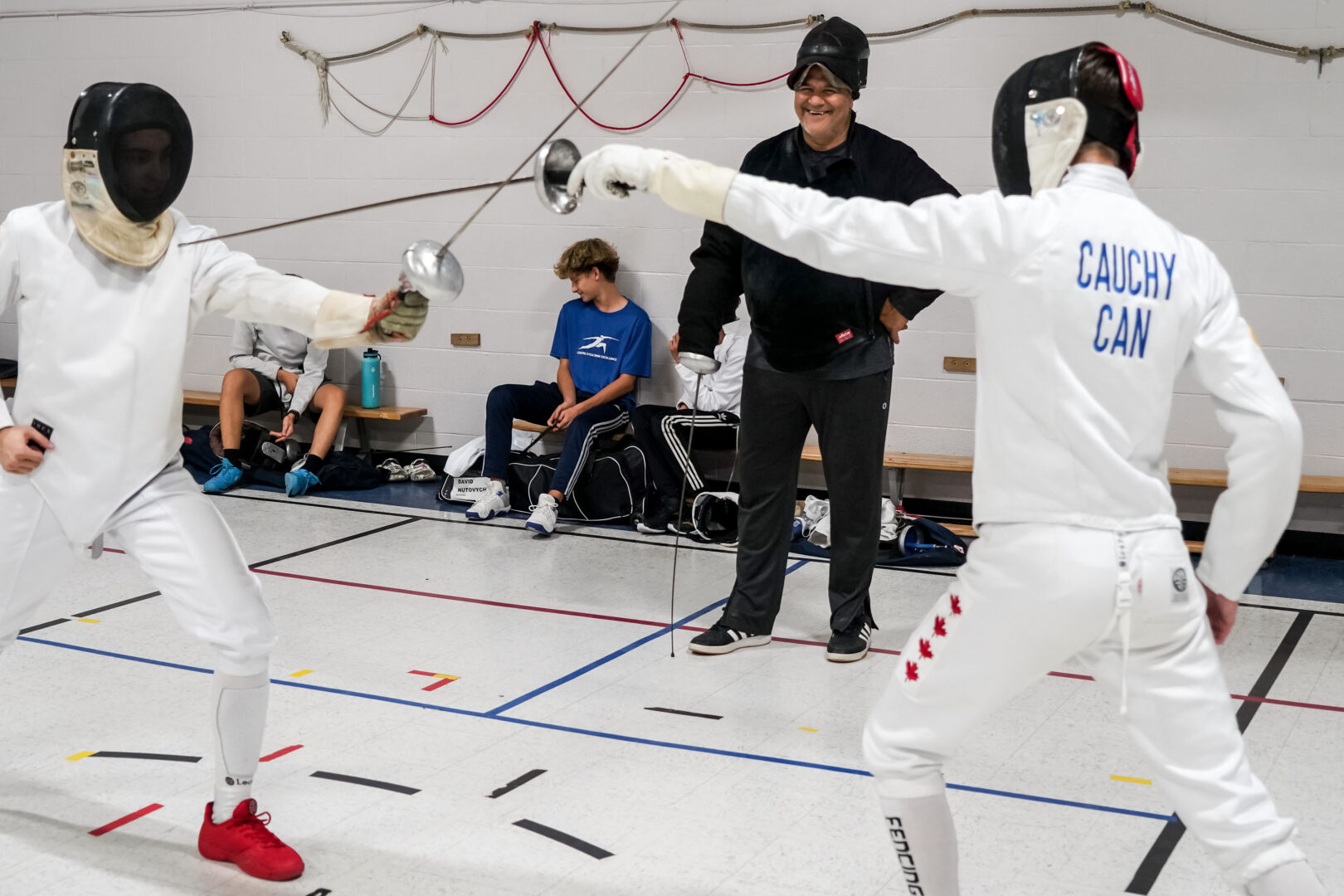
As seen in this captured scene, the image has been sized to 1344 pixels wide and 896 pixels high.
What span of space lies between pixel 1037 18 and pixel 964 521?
2125 millimetres

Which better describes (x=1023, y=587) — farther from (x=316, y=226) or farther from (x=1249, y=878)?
(x=316, y=226)

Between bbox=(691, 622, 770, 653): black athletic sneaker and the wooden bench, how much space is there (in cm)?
313

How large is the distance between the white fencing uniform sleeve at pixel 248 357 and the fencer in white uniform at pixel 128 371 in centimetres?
420

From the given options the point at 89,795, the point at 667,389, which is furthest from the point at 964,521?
the point at 89,795

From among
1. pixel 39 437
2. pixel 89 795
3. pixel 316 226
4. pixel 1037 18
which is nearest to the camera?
pixel 39 437

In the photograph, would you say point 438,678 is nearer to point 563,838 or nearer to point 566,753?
point 566,753

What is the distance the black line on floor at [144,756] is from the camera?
2.80m

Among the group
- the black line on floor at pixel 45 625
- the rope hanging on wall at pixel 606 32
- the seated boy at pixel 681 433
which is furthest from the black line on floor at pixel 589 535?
the rope hanging on wall at pixel 606 32

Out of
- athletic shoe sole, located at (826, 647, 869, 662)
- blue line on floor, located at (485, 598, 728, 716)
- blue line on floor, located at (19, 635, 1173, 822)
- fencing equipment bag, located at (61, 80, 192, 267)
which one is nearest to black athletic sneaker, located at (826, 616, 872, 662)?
athletic shoe sole, located at (826, 647, 869, 662)

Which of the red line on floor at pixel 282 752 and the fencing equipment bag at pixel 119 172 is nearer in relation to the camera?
the fencing equipment bag at pixel 119 172

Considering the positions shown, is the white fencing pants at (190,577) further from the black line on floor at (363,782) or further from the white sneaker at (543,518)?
the white sneaker at (543,518)

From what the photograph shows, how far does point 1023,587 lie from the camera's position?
5.40 ft

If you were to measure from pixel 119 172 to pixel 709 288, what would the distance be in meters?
1.81

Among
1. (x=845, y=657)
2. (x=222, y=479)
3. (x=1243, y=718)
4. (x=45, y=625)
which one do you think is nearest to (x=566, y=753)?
(x=845, y=657)
